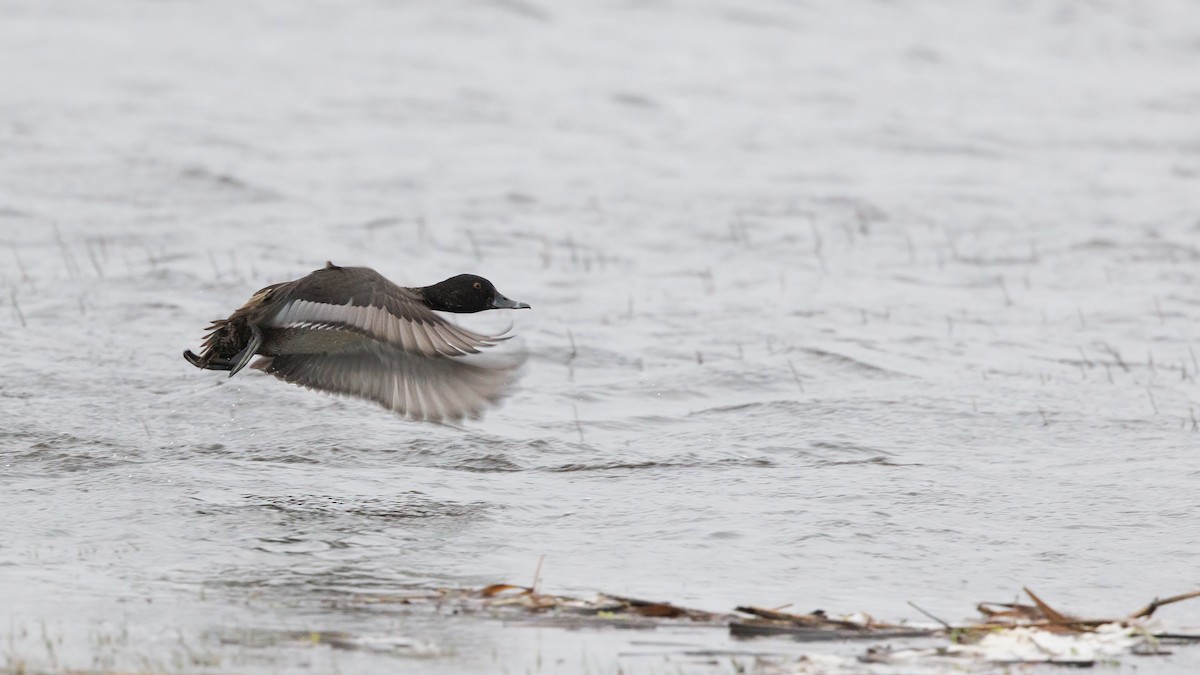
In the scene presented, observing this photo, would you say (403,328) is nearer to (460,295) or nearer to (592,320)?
(460,295)

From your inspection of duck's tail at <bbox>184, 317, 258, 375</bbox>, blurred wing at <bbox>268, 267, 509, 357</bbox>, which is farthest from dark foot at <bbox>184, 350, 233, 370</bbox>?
blurred wing at <bbox>268, 267, 509, 357</bbox>

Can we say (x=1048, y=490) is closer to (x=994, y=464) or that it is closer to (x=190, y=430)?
(x=994, y=464)

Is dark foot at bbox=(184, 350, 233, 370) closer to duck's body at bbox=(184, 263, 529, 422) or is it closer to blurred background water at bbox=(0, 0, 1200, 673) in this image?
duck's body at bbox=(184, 263, 529, 422)

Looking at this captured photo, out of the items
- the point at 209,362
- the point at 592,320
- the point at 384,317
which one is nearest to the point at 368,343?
the point at 384,317

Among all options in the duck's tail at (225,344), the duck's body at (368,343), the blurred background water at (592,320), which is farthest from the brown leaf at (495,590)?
the duck's tail at (225,344)

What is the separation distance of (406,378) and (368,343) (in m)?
0.26

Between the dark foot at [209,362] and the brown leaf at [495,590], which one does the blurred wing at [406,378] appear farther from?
the brown leaf at [495,590]

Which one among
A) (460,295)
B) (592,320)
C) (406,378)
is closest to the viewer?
(406,378)

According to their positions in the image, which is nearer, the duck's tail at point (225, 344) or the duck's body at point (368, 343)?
the duck's body at point (368, 343)

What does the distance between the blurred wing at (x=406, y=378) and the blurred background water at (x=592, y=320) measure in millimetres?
501

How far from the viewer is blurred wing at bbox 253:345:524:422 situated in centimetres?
750

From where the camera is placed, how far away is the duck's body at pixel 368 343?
7.26 m

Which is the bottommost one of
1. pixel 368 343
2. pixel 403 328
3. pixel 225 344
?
pixel 225 344

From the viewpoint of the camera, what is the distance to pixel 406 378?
769cm
